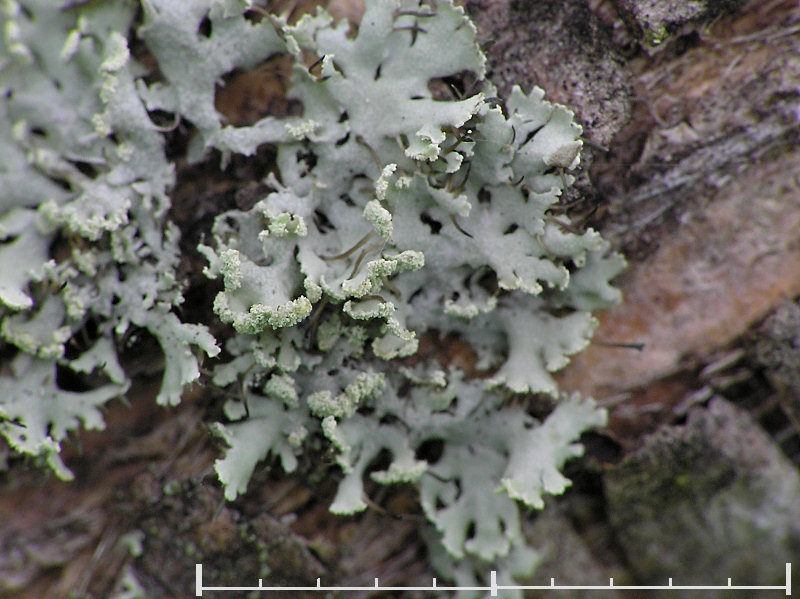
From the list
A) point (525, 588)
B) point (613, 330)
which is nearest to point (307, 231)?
point (613, 330)

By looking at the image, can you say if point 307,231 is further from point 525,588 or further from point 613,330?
point 525,588

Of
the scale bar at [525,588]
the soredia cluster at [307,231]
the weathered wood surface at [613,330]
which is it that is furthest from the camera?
the scale bar at [525,588]

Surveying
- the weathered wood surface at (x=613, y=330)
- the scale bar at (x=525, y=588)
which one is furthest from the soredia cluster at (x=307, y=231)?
the scale bar at (x=525, y=588)

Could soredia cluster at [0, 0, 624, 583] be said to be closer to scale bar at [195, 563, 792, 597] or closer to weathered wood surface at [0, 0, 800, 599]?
weathered wood surface at [0, 0, 800, 599]

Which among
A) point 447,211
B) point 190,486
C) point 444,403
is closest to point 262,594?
point 190,486

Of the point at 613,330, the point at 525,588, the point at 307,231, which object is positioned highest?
the point at 307,231

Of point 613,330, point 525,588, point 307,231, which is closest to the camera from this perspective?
point 307,231

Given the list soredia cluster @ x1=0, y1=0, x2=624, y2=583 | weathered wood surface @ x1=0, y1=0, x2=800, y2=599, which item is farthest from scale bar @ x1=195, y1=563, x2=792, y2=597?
Result: soredia cluster @ x1=0, y1=0, x2=624, y2=583

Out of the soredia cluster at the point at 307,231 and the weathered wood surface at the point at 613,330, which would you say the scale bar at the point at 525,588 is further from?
the soredia cluster at the point at 307,231

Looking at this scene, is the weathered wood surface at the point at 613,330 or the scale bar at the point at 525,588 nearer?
the weathered wood surface at the point at 613,330
